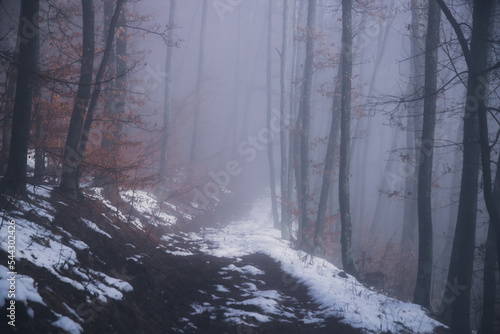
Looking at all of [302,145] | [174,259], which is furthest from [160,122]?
[174,259]

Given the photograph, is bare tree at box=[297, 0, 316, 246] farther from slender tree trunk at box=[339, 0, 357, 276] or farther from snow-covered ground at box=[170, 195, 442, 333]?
snow-covered ground at box=[170, 195, 442, 333]

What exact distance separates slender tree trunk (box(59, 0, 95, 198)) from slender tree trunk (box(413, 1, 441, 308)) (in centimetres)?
852

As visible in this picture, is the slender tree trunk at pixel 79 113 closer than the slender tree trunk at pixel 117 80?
Yes

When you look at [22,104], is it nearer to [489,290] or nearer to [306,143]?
[306,143]

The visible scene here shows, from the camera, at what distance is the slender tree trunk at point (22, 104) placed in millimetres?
5879

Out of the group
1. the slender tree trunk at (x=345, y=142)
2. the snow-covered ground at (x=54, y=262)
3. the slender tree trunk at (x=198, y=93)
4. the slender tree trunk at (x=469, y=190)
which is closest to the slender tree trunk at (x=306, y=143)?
the slender tree trunk at (x=345, y=142)

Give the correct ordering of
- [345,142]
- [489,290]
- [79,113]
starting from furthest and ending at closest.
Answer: [345,142] → [79,113] → [489,290]

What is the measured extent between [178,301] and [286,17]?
17.5 m

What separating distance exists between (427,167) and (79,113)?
29.3 ft

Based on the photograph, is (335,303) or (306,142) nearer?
(335,303)

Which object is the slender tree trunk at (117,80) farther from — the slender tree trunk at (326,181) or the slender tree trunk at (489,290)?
the slender tree trunk at (489,290)

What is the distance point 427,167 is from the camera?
25.2 ft

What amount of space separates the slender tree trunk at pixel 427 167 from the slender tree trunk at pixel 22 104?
8.60 meters

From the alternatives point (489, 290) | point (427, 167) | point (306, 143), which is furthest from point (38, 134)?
point (489, 290)
